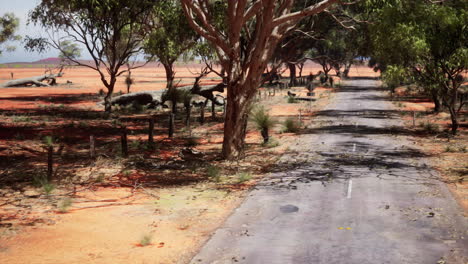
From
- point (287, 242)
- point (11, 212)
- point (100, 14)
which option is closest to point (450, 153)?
point (287, 242)

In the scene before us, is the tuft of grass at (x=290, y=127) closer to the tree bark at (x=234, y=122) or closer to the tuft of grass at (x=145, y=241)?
the tree bark at (x=234, y=122)

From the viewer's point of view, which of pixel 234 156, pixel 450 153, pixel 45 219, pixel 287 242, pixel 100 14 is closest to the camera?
pixel 287 242

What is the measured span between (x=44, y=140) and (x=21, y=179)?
719 cm

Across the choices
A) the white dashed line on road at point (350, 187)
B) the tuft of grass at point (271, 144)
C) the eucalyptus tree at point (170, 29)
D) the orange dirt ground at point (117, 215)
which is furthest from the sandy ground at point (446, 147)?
the eucalyptus tree at point (170, 29)

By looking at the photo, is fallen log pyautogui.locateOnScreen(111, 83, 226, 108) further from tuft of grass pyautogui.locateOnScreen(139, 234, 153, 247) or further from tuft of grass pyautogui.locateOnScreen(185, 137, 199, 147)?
tuft of grass pyautogui.locateOnScreen(139, 234, 153, 247)

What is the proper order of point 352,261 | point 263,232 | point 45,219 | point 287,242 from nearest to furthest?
point 352,261 < point 287,242 < point 263,232 < point 45,219

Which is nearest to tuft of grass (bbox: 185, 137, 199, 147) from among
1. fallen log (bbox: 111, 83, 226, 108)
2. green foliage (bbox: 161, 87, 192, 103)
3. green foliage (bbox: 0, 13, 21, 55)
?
green foliage (bbox: 161, 87, 192, 103)

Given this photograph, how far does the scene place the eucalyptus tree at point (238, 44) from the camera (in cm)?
1625

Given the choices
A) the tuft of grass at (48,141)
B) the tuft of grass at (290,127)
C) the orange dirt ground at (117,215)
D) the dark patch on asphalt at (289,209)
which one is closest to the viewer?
the orange dirt ground at (117,215)

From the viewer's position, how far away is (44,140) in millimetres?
21484

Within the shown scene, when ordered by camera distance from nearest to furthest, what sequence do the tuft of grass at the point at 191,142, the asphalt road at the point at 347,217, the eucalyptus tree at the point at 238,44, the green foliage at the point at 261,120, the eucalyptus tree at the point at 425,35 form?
the asphalt road at the point at 347,217, the eucalyptus tree at the point at 238,44, the eucalyptus tree at the point at 425,35, the green foliage at the point at 261,120, the tuft of grass at the point at 191,142

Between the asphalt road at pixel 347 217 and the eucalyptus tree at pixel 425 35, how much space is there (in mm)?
5576

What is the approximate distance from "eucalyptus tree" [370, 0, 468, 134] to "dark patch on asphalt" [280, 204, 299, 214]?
10566 millimetres

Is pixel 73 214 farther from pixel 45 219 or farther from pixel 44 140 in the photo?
pixel 44 140
